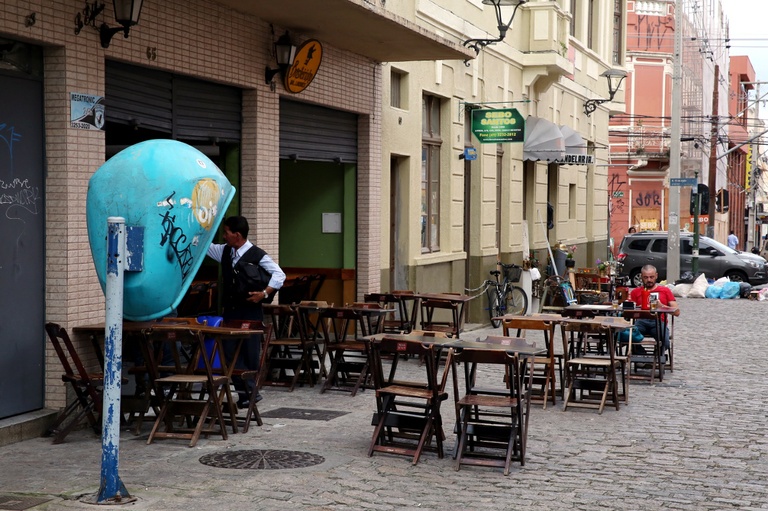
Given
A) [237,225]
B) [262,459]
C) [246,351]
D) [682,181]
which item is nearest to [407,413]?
[262,459]

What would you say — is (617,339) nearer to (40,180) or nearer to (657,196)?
(40,180)

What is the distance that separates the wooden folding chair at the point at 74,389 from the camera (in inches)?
336

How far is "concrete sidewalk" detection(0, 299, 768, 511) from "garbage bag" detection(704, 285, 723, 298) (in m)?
18.0

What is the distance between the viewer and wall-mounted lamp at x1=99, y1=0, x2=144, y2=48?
356 inches

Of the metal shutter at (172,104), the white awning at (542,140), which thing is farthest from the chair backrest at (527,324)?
the white awning at (542,140)

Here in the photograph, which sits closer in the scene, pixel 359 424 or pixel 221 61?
pixel 359 424

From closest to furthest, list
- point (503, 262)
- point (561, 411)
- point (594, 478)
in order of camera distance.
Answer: point (594, 478) < point (561, 411) < point (503, 262)

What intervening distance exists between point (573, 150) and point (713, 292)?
23.2 feet

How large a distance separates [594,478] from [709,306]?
62.3 ft

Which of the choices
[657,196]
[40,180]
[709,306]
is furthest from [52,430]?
[657,196]

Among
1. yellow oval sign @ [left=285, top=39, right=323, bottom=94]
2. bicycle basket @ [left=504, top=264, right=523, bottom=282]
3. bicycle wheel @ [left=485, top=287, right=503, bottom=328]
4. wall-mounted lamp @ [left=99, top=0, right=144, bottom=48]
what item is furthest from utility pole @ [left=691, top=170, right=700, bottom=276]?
wall-mounted lamp @ [left=99, top=0, right=144, bottom=48]

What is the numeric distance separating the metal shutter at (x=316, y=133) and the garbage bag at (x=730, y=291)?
53.6 ft

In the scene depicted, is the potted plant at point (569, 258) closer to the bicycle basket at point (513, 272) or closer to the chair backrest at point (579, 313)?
the bicycle basket at point (513, 272)

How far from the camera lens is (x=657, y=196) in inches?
2000
